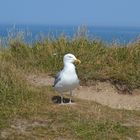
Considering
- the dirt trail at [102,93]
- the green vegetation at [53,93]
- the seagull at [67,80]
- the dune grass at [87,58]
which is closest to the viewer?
the green vegetation at [53,93]

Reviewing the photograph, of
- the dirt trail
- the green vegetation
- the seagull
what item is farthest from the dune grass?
the seagull

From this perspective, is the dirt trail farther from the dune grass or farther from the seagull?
the seagull

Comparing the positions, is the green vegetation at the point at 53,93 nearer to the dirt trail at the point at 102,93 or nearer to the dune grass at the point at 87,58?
the dune grass at the point at 87,58

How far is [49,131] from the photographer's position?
7.50 m

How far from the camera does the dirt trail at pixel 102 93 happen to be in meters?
10.4

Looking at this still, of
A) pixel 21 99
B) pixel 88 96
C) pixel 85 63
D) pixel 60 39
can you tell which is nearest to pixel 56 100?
pixel 21 99

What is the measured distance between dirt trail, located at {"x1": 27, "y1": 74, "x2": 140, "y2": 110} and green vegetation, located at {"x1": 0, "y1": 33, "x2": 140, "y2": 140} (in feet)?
0.53

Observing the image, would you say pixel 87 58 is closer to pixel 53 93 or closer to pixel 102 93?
pixel 102 93

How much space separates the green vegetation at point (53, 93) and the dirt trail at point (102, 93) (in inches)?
6.3

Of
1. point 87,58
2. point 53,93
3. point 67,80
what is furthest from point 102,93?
point 67,80

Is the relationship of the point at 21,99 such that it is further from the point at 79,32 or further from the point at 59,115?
the point at 79,32

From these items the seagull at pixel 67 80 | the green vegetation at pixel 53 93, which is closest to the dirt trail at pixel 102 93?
the green vegetation at pixel 53 93

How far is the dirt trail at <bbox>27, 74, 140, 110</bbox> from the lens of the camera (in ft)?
34.3

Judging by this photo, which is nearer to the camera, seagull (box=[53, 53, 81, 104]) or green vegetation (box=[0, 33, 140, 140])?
green vegetation (box=[0, 33, 140, 140])
